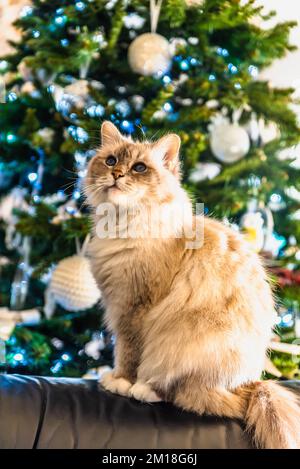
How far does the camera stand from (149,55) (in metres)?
2.04

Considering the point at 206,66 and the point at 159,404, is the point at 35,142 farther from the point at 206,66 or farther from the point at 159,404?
the point at 159,404

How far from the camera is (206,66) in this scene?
7.54ft

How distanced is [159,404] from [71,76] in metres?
1.67

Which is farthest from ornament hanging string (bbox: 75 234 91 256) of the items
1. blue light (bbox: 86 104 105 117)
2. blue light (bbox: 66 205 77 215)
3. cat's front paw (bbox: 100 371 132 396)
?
cat's front paw (bbox: 100 371 132 396)

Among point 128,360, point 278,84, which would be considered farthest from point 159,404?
point 278,84

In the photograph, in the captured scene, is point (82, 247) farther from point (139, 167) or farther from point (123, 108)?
point (139, 167)

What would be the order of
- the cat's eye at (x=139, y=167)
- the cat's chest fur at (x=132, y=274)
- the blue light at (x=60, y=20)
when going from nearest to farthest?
the cat's chest fur at (x=132, y=274) → the cat's eye at (x=139, y=167) → the blue light at (x=60, y=20)

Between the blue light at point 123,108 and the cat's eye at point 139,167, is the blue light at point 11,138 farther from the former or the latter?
the cat's eye at point 139,167

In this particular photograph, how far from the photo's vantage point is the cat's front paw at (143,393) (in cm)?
120

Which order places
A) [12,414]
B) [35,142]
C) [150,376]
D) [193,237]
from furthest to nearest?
1. [35,142]
2. [193,237]
3. [150,376]
4. [12,414]

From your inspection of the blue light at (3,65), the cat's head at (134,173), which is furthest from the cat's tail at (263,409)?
the blue light at (3,65)

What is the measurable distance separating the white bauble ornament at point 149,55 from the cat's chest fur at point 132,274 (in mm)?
960

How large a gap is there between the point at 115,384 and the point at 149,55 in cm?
139

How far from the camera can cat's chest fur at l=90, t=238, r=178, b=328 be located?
136 centimetres
